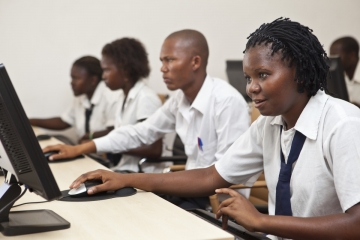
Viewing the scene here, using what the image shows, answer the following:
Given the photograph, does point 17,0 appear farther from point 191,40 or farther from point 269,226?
point 269,226

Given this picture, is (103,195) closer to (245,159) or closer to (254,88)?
(245,159)

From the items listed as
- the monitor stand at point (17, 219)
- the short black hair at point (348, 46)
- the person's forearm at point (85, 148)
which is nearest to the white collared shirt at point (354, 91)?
the short black hair at point (348, 46)

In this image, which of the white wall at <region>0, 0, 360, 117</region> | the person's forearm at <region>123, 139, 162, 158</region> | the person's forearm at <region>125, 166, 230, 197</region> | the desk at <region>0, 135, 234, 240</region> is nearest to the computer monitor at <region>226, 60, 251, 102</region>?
the person's forearm at <region>123, 139, 162, 158</region>

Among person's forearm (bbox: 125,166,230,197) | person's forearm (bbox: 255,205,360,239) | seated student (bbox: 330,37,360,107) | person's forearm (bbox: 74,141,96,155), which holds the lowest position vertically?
seated student (bbox: 330,37,360,107)

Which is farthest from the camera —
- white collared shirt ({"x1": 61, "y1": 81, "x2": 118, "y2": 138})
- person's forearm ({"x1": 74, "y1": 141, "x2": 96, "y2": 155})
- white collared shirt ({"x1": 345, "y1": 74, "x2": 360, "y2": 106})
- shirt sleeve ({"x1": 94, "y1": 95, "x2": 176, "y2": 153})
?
white collared shirt ({"x1": 61, "y1": 81, "x2": 118, "y2": 138})

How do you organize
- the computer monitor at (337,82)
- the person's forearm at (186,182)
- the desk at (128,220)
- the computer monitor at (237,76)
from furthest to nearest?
the computer monitor at (237,76), the computer monitor at (337,82), the person's forearm at (186,182), the desk at (128,220)

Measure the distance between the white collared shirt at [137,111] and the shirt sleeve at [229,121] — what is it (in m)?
0.72

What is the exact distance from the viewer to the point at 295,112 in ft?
5.12

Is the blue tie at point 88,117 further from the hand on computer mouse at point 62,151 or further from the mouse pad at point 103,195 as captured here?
the mouse pad at point 103,195

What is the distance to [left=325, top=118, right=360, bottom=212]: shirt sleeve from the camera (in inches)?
53.4

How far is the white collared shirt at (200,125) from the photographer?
242 cm

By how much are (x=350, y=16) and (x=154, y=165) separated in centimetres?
283

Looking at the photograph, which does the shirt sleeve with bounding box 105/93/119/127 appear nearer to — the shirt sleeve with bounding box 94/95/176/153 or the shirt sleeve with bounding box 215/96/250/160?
the shirt sleeve with bounding box 94/95/176/153

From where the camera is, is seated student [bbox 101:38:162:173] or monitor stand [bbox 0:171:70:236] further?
seated student [bbox 101:38:162:173]
